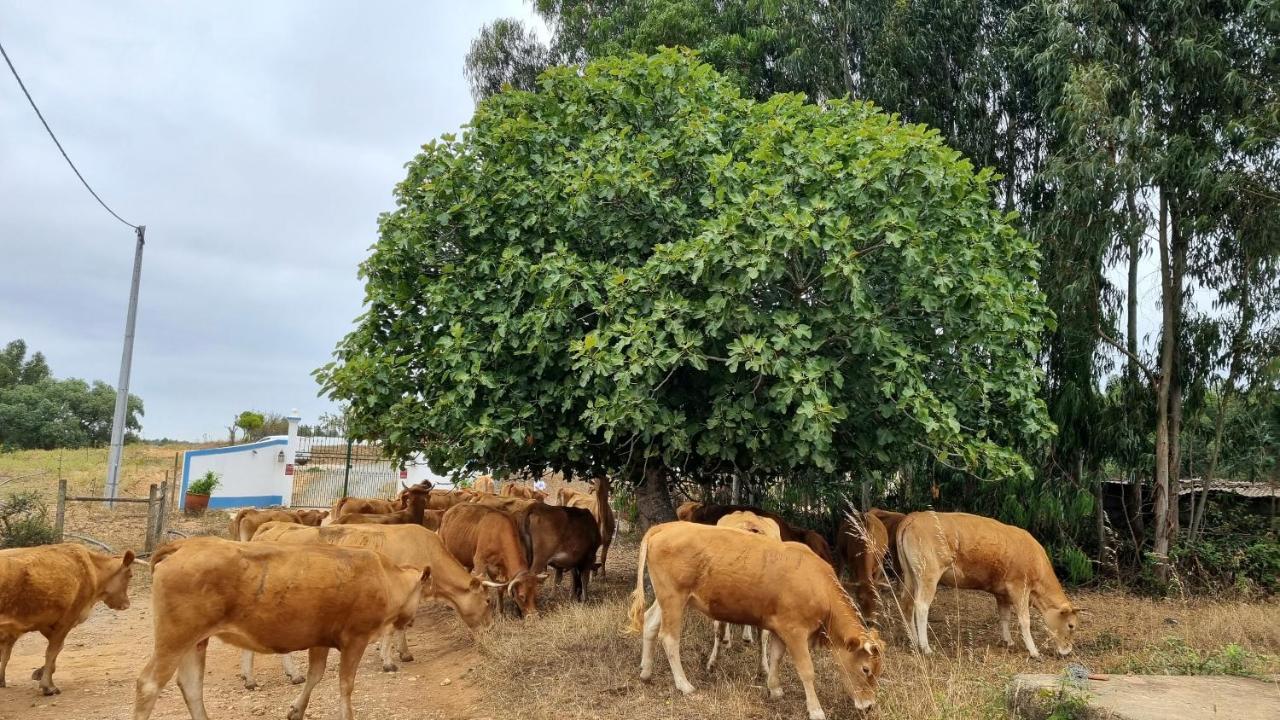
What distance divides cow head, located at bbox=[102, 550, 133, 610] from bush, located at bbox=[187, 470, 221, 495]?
735 inches

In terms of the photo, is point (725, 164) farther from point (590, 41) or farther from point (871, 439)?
point (590, 41)

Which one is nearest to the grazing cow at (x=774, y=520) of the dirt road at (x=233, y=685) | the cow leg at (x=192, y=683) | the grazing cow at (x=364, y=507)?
the dirt road at (x=233, y=685)

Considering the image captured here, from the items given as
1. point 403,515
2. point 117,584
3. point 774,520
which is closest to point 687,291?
point 774,520

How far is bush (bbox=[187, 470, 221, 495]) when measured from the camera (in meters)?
26.0

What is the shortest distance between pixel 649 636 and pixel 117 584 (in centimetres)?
561

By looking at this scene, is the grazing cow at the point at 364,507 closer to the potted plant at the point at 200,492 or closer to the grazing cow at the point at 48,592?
the grazing cow at the point at 48,592

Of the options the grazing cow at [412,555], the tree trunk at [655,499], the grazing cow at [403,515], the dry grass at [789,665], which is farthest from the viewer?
the tree trunk at [655,499]

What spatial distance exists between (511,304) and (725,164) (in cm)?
317

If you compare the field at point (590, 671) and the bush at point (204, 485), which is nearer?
the field at point (590, 671)

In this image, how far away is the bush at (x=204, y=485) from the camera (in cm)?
2602

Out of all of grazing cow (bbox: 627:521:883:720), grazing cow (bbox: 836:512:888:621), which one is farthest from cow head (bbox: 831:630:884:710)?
grazing cow (bbox: 836:512:888:621)

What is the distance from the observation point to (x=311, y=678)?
280 inches

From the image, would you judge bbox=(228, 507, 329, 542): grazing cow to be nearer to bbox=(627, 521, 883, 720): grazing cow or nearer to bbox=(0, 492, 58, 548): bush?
bbox=(0, 492, 58, 548): bush

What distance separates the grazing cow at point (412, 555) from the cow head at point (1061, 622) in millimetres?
6439
